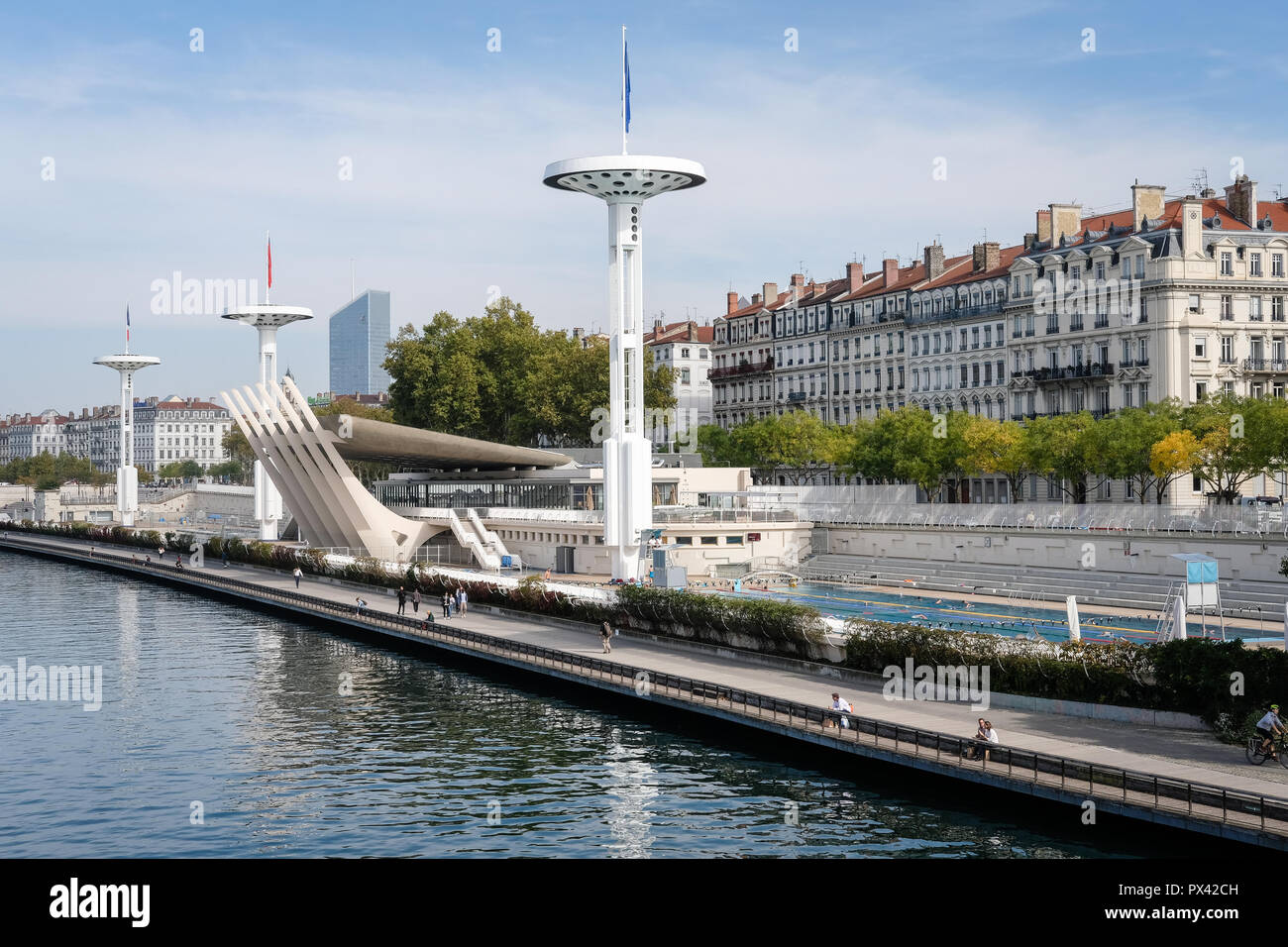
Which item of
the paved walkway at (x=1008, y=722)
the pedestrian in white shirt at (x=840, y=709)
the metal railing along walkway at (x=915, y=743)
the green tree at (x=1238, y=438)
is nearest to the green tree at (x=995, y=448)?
the green tree at (x=1238, y=438)

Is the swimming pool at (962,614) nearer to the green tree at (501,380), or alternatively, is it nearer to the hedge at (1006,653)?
the hedge at (1006,653)

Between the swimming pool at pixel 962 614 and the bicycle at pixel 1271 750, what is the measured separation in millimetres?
13020

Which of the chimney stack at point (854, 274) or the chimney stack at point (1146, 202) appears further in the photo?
the chimney stack at point (854, 274)

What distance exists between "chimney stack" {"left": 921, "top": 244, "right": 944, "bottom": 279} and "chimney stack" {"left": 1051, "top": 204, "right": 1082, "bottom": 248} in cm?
1433

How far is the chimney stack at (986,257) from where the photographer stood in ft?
329

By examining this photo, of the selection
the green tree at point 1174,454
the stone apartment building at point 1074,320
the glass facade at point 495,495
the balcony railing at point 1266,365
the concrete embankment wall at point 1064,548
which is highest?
the stone apartment building at point 1074,320

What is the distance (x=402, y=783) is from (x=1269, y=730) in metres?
19.3

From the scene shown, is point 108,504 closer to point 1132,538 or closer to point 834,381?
point 834,381

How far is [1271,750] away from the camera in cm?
2817

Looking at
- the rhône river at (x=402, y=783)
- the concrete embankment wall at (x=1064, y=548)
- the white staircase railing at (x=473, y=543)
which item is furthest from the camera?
the white staircase railing at (x=473, y=543)

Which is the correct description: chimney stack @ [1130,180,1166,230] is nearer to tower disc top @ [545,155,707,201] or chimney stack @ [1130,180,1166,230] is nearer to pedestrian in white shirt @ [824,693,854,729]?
tower disc top @ [545,155,707,201]

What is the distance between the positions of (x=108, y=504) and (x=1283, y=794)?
174 metres

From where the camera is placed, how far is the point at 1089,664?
3397cm
